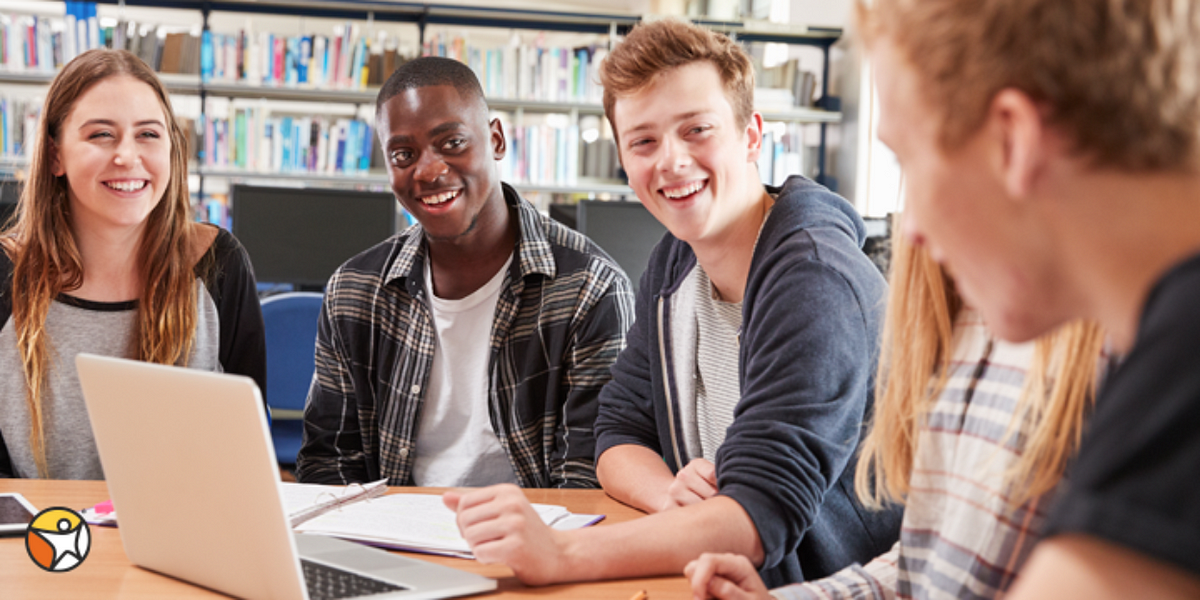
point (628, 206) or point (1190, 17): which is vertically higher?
point (1190, 17)

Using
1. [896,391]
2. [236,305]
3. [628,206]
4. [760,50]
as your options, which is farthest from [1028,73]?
[760,50]

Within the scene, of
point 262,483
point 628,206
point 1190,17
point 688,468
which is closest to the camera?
point 1190,17

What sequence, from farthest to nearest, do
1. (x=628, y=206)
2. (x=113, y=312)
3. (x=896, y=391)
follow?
(x=628, y=206)
(x=113, y=312)
(x=896, y=391)

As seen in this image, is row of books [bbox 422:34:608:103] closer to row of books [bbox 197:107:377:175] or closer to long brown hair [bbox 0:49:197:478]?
row of books [bbox 197:107:377:175]

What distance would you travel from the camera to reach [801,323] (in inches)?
43.4

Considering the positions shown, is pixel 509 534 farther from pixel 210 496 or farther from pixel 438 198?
pixel 438 198

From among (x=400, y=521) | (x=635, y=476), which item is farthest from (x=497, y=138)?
(x=400, y=521)

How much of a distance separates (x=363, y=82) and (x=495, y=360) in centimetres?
359

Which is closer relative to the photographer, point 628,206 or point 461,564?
point 461,564

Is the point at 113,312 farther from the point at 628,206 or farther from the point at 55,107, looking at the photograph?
the point at 628,206

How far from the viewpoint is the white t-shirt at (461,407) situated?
181 cm

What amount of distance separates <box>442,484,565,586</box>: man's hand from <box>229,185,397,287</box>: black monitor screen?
2844mm

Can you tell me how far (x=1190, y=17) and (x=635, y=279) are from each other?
3.02 metres

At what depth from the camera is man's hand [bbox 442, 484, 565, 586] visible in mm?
952
